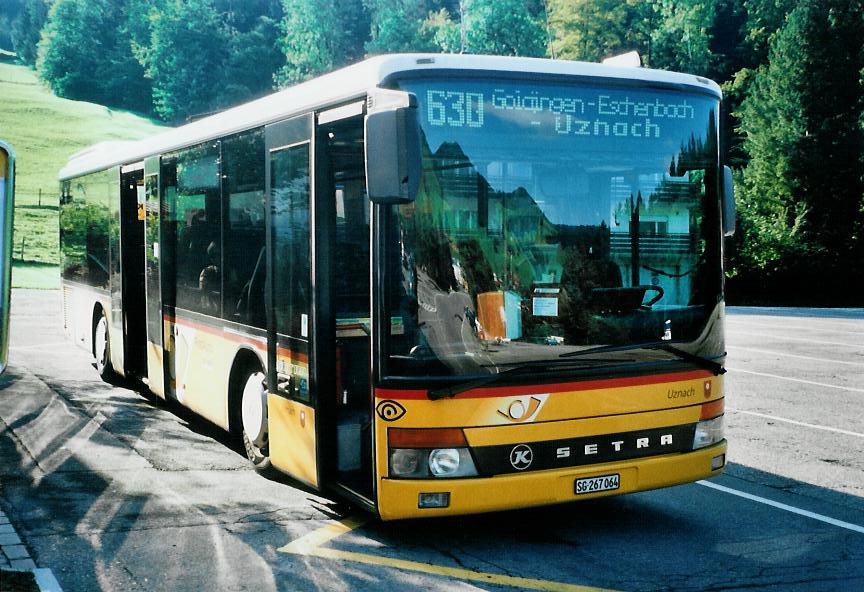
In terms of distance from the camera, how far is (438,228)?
238 inches

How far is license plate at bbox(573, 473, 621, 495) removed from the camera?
21.1 ft

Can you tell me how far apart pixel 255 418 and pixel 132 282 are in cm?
462

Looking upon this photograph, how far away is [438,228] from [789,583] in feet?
9.40

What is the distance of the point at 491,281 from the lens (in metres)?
6.10

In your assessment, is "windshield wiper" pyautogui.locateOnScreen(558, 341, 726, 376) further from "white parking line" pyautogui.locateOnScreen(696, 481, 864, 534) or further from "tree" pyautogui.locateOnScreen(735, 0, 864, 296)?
"tree" pyautogui.locateOnScreen(735, 0, 864, 296)

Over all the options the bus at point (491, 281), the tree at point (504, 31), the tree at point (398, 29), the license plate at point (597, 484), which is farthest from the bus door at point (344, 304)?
the tree at point (398, 29)

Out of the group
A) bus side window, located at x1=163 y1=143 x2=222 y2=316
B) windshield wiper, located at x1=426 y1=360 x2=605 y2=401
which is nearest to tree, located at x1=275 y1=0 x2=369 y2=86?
bus side window, located at x1=163 y1=143 x2=222 y2=316

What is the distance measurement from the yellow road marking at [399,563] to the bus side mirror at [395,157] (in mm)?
2181

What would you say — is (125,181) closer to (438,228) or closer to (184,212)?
(184,212)

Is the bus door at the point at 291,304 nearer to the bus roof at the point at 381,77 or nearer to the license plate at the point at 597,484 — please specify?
the bus roof at the point at 381,77

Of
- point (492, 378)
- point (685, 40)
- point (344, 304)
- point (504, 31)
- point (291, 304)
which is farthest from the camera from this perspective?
point (504, 31)

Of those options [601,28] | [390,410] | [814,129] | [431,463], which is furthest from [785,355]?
[601,28]

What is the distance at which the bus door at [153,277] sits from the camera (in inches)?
425

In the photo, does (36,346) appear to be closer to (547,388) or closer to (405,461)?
(405,461)
